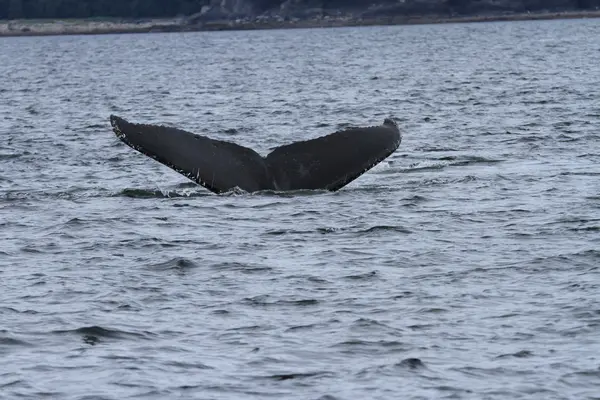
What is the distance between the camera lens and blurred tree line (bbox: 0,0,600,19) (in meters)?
156

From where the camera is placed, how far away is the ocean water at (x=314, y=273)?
9.98 metres

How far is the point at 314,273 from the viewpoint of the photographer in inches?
520

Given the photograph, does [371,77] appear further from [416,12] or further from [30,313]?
[416,12]

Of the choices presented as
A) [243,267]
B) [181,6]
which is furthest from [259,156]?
[181,6]

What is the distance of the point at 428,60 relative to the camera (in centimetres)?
7250

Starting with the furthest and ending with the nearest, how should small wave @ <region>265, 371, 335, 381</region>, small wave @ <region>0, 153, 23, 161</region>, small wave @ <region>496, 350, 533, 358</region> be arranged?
small wave @ <region>0, 153, 23, 161</region> → small wave @ <region>496, 350, 533, 358</region> → small wave @ <region>265, 371, 335, 381</region>

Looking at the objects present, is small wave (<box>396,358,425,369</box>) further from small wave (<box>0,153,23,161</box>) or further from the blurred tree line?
the blurred tree line

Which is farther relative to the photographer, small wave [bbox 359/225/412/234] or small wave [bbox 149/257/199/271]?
small wave [bbox 359/225/412/234]

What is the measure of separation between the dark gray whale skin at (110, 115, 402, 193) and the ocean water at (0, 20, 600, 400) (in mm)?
538

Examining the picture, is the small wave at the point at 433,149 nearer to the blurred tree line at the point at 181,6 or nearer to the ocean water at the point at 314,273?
the ocean water at the point at 314,273

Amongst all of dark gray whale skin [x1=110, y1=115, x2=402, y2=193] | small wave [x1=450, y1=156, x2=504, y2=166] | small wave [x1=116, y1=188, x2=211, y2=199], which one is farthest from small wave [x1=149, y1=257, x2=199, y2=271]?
small wave [x1=450, y1=156, x2=504, y2=166]

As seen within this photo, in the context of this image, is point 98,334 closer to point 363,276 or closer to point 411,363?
point 411,363

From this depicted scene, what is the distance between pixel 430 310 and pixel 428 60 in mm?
61663

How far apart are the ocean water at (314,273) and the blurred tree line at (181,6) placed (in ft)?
421
